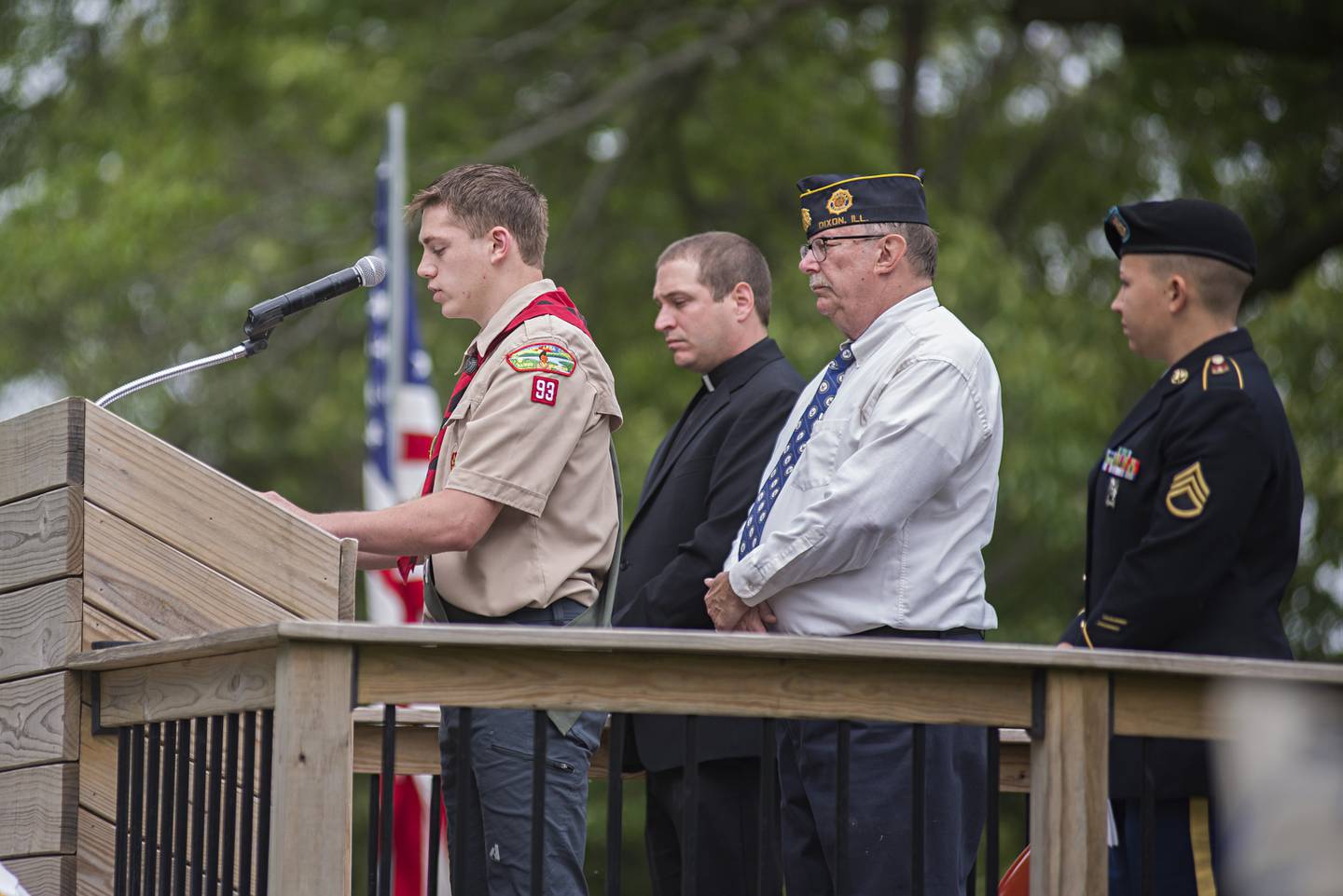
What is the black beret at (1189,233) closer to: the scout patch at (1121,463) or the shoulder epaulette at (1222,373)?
the shoulder epaulette at (1222,373)

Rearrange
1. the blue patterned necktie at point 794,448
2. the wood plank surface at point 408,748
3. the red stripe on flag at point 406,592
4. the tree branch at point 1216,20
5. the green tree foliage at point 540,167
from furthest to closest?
the green tree foliage at point 540,167, the red stripe on flag at point 406,592, the tree branch at point 1216,20, the wood plank surface at point 408,748, the blue patterned necktie at point 794,448

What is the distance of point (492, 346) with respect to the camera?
3.75 meters

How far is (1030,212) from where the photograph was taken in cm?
1455

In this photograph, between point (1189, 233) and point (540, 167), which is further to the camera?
point (540, 167)

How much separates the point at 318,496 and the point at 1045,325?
28.5 feet

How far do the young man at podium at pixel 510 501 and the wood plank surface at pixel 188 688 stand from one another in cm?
34

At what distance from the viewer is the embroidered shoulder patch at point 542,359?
362 centimetres

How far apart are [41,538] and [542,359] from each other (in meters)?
1.04

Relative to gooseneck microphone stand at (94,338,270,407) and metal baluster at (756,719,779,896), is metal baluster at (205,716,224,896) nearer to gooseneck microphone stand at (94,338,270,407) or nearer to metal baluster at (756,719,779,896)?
gooseneck microphone stand at (94,338,270,407)

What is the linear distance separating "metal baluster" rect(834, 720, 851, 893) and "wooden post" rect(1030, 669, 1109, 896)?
1.02 feet

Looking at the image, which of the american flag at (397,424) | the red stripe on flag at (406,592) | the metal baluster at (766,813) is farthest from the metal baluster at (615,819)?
the american flag at (397,424)

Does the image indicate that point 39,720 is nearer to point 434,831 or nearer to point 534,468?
point 434,831

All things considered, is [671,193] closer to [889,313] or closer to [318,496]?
[318,496]

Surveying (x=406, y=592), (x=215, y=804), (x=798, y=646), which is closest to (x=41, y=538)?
(x=215, y=804)
